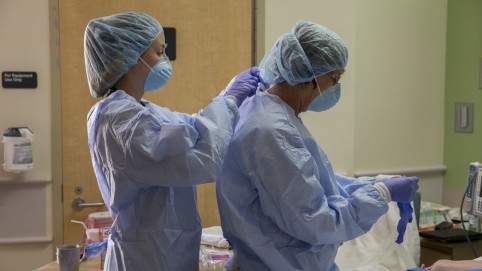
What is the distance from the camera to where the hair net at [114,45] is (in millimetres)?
1788

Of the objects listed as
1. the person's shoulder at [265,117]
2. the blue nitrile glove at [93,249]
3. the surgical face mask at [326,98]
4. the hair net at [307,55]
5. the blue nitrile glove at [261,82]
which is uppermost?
the hair net at [307,55]

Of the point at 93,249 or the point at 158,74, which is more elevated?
the point at 158,74

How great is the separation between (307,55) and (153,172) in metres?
0.59

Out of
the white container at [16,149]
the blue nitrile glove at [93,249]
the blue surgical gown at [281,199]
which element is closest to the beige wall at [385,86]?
the white container at [16,149]

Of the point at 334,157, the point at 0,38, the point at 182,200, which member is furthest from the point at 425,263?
the point at 0,38

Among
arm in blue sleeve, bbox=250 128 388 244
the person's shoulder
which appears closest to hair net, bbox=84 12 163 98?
the person's shoulder

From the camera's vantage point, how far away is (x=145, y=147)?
62.1 inches

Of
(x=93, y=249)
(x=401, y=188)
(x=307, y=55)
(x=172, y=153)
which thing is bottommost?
(x=93, y=249)

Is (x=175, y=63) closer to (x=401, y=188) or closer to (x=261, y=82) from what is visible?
(x=261, y=82)

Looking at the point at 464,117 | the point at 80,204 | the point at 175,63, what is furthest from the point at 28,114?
the point at 464,117

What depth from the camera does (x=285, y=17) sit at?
3.41 m

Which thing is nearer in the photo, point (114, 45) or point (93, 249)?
point (114, 45)

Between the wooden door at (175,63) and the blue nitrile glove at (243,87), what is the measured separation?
1380 mm

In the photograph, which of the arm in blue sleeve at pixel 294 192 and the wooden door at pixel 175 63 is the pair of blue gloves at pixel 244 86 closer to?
the arm in blue sleeve at pixel 294 192
